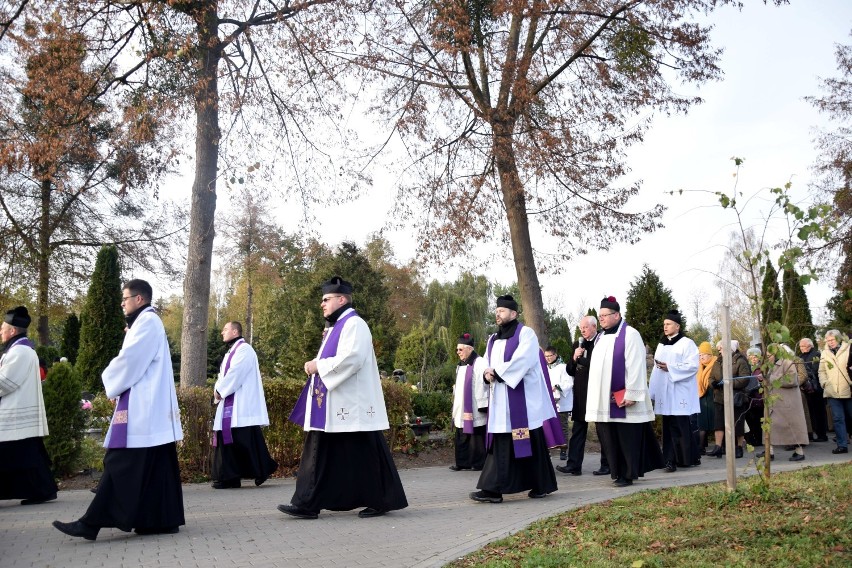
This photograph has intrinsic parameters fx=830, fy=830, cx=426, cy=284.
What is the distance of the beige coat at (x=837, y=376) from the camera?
44.9 ft

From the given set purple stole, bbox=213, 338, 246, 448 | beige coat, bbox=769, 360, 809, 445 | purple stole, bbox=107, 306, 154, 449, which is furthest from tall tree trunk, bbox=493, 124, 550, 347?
purple stole, bbox=107, 306, 154, 449

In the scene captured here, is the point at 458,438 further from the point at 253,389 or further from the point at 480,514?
the point at 480,514

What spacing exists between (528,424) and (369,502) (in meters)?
2.12

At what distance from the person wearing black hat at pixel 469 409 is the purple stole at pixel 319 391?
13.7 feet

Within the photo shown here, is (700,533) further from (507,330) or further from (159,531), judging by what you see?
(159,531)

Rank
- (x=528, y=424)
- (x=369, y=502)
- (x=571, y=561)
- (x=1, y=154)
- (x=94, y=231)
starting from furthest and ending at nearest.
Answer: (x=94, y=231)
(x=1, y=154)
(x=528, y=424)
(x=369, y=502)
(x=571, y=561)

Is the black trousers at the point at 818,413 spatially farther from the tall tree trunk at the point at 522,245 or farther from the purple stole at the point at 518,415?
the purple stole at the point at 518,415

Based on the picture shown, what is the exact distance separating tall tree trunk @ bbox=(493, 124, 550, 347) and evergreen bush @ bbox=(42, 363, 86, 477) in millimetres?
8251

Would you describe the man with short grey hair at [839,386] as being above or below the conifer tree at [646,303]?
below

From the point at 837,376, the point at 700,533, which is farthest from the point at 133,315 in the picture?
the point at 837,376

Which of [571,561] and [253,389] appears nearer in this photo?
[571,561]

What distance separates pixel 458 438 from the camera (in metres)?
13.0

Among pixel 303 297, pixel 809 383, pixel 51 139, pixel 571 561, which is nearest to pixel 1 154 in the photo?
pixel 51 139

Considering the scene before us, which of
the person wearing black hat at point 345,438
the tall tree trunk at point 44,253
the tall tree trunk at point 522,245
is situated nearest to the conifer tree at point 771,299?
the person wearing black hat at point 345,438
